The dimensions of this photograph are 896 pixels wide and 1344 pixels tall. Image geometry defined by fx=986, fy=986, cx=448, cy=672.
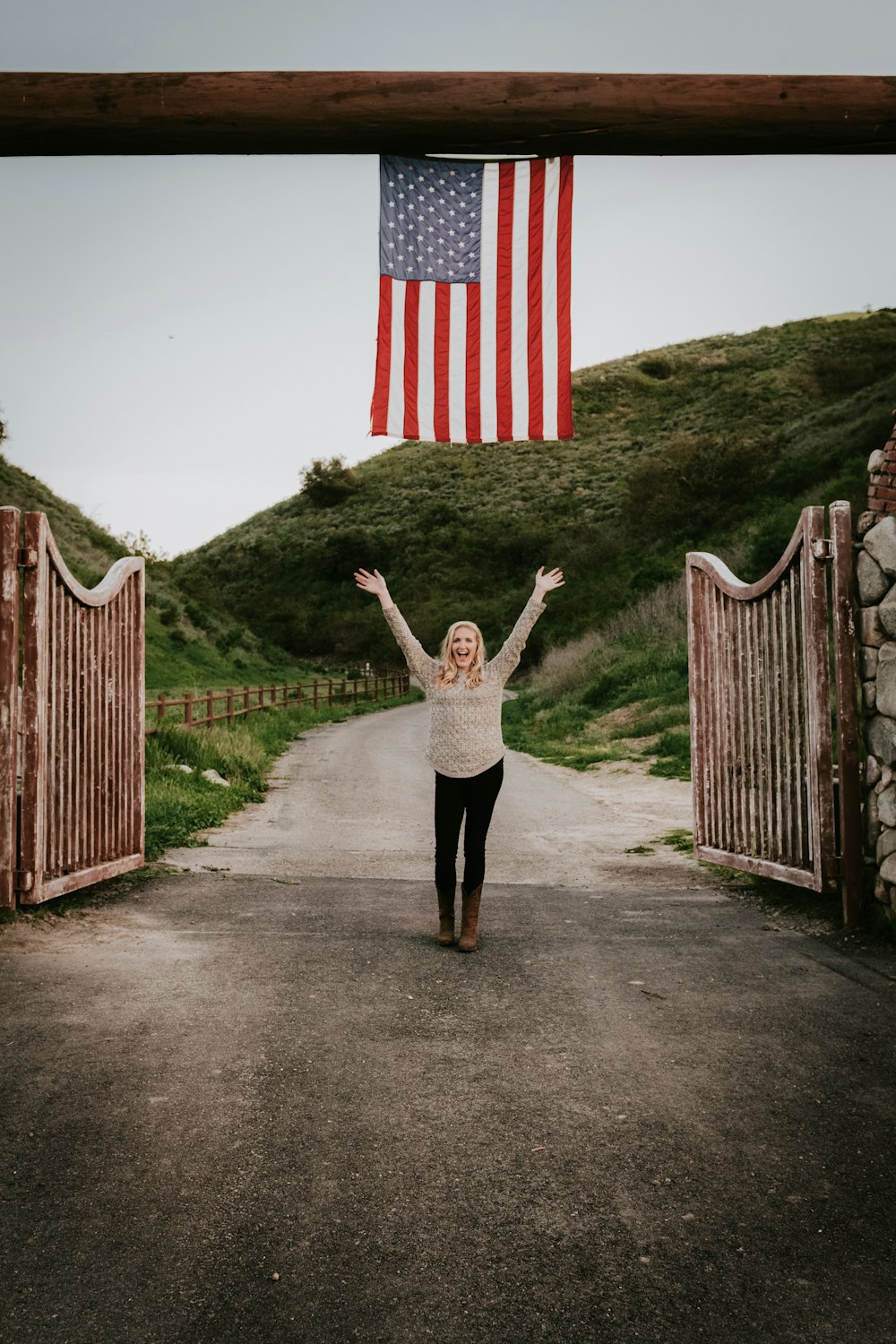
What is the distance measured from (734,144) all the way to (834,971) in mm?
4658

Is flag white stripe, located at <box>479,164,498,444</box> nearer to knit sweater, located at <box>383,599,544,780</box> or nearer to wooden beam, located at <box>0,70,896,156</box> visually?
wooden beam, located at <box>0,70,896,156</box>

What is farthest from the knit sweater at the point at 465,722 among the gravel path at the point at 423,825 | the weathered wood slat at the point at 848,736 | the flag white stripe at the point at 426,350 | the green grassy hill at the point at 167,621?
the green grassy hill at the point at 167,621

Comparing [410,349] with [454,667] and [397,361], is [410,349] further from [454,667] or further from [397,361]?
[454,667]

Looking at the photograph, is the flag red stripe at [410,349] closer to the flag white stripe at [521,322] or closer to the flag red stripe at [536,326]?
the flag white stripe at [521,322]

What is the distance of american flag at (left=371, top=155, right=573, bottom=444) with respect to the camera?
6.36 meters

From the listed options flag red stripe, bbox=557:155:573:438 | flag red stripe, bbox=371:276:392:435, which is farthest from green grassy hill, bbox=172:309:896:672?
flag red stripe, bbox=371:276:392:435

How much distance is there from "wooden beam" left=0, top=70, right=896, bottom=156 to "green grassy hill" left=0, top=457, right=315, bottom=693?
23.5m

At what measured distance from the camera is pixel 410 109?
5.48 metres

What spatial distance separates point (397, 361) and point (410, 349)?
12cm

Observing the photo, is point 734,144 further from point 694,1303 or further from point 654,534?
point 654,534

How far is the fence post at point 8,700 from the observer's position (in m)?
5.77

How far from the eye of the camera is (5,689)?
5762 mm

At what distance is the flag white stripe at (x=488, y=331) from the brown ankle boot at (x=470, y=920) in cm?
289

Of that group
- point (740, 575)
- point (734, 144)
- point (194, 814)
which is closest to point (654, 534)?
point (740, 575)
